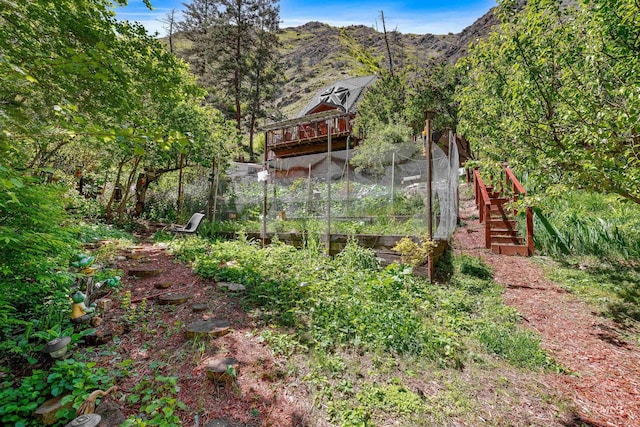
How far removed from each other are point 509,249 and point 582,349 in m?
3.30

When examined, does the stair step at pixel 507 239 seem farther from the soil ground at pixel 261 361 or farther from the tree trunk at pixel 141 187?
the tree trunk at pixel 141 187

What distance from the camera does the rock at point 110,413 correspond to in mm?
1607

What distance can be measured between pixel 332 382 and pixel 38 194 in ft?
8.90

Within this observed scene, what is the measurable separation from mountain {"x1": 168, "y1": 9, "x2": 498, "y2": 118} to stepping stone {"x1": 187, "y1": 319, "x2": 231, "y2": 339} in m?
29.0

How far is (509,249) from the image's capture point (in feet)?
19.3

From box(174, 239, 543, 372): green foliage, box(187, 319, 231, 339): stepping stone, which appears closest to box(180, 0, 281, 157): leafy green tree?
box(174, 239, 543, 372): green foliage

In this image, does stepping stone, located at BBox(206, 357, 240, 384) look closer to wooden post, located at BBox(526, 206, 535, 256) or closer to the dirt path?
the dirt path

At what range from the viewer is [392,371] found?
2361 mm

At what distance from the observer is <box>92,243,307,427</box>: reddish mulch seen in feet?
6.09

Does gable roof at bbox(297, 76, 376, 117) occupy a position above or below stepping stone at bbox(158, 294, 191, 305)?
above

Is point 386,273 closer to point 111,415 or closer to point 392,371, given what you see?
point 392,371

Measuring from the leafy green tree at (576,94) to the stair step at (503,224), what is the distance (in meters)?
2.20

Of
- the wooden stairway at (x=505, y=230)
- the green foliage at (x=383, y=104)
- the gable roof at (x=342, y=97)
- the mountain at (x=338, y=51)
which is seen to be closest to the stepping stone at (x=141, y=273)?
the wooden stairway at (x=505, y=230)

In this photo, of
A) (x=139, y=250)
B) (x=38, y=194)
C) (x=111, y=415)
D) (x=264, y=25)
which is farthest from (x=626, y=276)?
(x=264, y=25)
